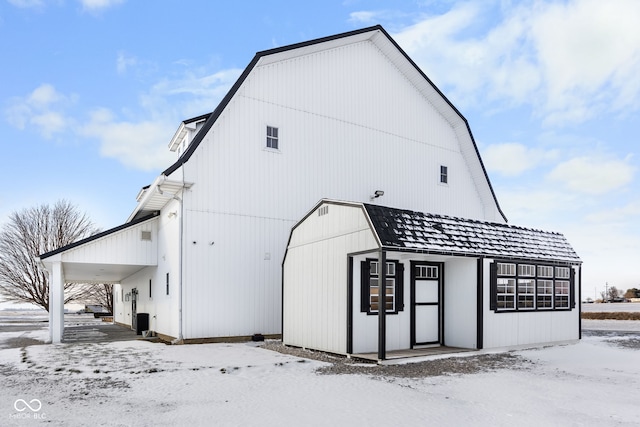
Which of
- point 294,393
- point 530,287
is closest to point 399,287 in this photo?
point 530,287

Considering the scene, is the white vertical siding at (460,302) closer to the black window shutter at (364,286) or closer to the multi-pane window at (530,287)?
the multi-pane window at (530,287)

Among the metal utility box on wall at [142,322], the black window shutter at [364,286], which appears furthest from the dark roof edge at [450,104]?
the metal utility box on wall at [142,322]

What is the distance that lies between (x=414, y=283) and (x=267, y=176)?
6.41 metres

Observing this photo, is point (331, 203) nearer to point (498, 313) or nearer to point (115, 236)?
point (498, 313)

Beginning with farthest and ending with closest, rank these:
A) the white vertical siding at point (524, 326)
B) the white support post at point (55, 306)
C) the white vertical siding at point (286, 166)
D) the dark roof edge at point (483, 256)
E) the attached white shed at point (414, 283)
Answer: the white support post at point (55, 306) → the white vertical siding at point (286, 166) → the white vertical siding at point (524, 326) → the attached white shed at point (414, 283) → the dark roof edge at point (483, 256)

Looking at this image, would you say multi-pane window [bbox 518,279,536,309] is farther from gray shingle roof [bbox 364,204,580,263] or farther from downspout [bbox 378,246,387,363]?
downspout [bbox 378,246,387,363]

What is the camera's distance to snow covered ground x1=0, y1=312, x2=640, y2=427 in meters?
6.31

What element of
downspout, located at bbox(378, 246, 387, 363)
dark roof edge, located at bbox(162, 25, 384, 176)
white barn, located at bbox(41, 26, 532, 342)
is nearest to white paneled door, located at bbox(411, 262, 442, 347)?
downspout, located at bbox(378, 246, 387, 363)

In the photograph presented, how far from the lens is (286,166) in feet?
55.4

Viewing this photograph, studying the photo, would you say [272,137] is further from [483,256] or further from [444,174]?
[444,174]

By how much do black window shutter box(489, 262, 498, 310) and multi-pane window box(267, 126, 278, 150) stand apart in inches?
309

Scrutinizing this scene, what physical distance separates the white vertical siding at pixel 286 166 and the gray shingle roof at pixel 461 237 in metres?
5.77

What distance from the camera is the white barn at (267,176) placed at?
15.1 meters

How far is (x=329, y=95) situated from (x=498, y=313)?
9500 millimetres
